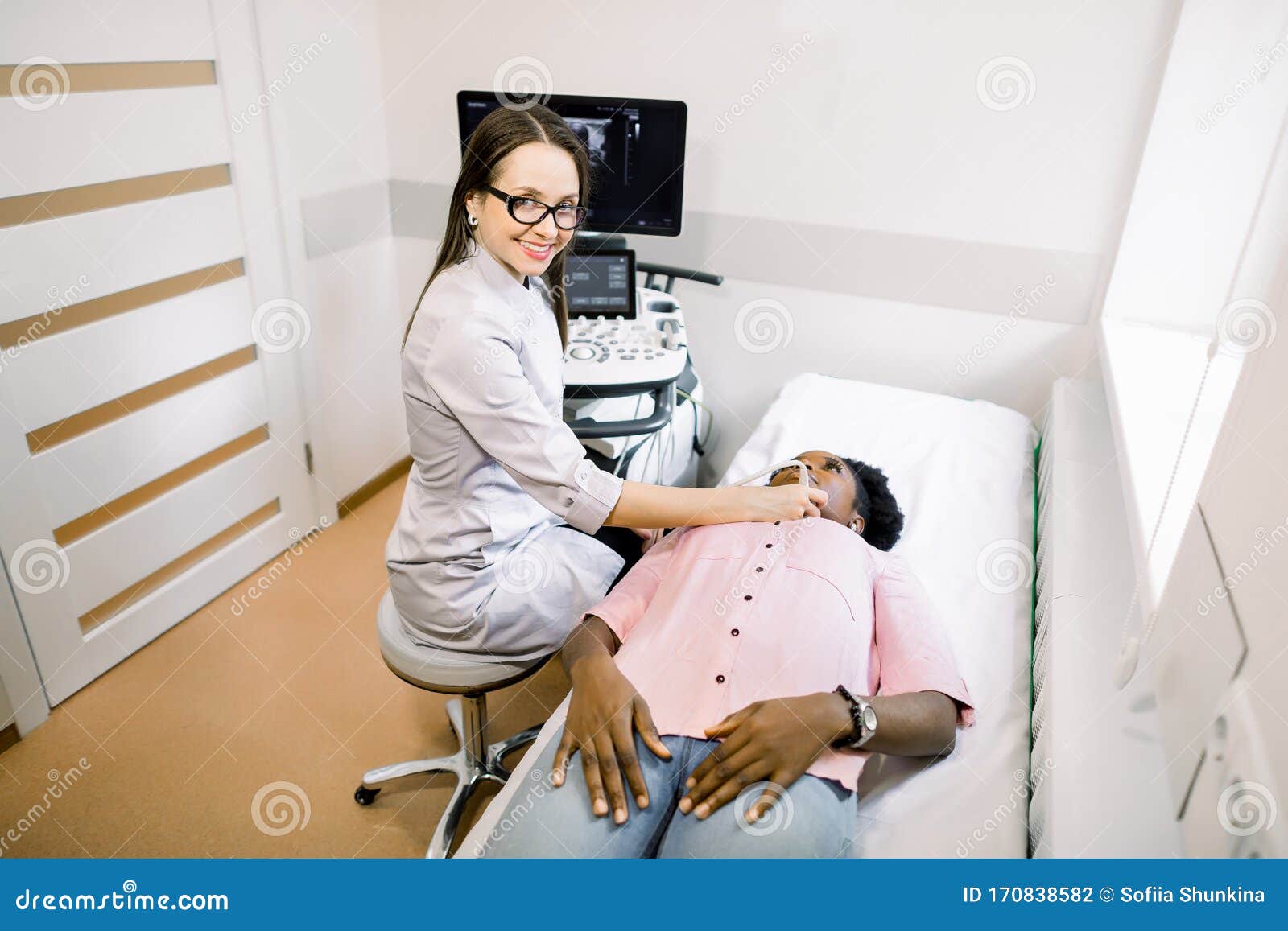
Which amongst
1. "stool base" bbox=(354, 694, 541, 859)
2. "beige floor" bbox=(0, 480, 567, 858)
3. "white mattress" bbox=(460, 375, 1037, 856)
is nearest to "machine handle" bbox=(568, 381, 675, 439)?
"white mattress" bbox=(460, 375, 1037, 856)

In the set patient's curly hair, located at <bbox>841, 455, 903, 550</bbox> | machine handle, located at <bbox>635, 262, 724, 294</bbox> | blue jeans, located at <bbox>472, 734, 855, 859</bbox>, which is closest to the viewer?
blue jeans, located at <bbox>472, 734, 855, 859</bbox>

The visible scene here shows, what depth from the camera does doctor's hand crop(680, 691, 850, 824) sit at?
117 cm

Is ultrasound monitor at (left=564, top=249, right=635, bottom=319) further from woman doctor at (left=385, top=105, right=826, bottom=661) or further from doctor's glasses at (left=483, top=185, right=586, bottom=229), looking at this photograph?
doctor's glasses at (left=483, top=185, right=586, bottom=229)

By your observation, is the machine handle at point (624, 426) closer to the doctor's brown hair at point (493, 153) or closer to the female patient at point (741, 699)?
the female patient at point (741, 699)

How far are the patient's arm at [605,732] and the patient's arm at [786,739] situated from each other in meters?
0.08

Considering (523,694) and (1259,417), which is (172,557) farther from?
(1259,417)

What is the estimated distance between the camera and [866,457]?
7.08 ft

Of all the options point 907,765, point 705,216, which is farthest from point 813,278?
point 907,765

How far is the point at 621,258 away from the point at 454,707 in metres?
1.18

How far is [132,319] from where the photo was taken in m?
2.10

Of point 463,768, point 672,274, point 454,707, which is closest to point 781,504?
point 463,768

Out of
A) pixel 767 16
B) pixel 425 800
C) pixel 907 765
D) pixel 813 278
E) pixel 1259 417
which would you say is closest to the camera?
pixel 1259 417

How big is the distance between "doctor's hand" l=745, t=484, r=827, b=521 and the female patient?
52 millimetres

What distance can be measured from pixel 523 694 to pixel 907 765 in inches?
46.0
